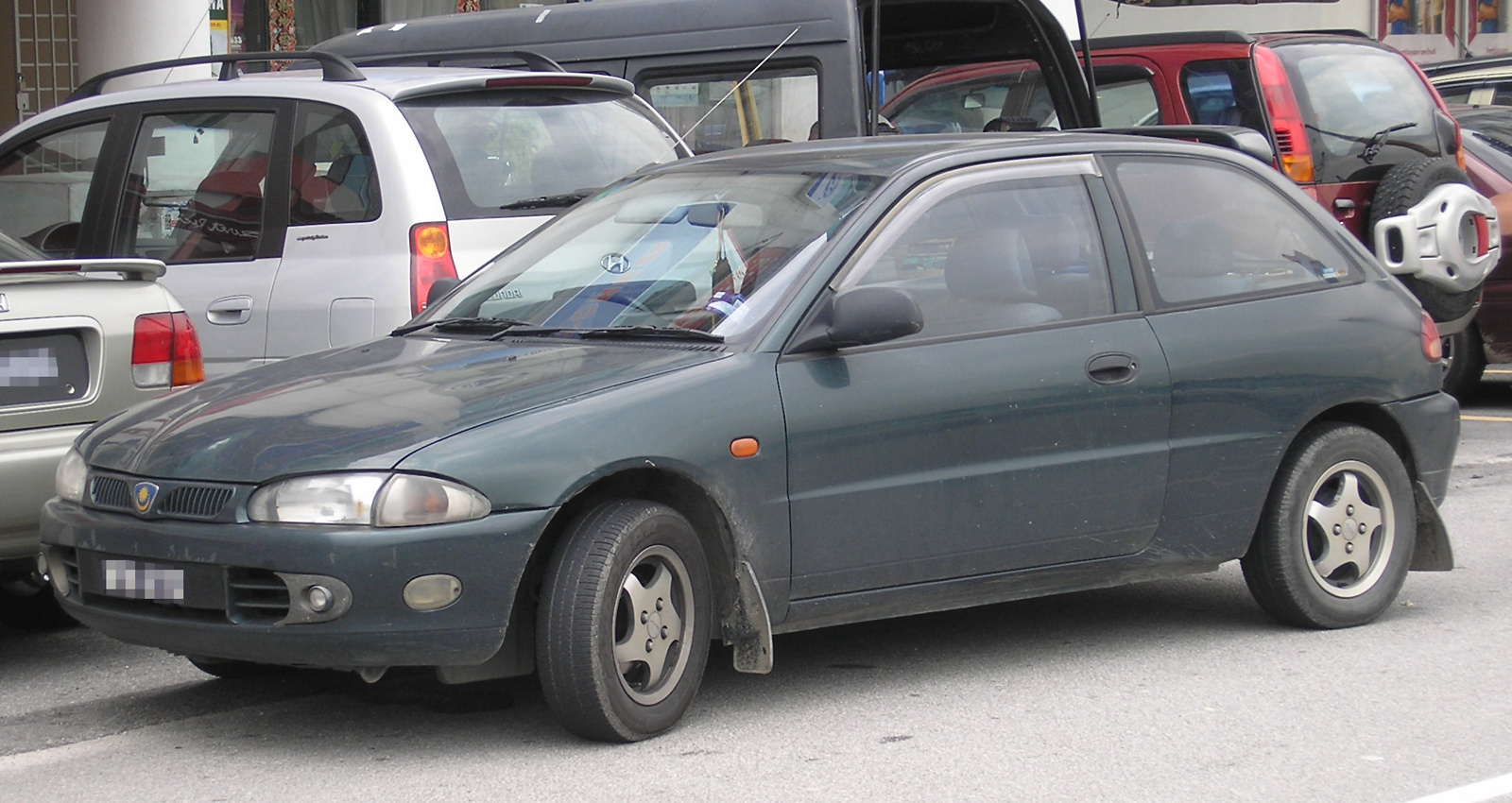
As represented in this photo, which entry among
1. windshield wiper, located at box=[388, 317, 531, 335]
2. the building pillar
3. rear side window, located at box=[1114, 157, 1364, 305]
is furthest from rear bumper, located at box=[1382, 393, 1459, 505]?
the building pillar

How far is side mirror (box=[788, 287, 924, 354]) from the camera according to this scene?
518 cm

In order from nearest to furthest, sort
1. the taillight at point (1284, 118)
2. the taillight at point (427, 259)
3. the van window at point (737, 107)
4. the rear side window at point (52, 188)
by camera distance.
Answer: the taillight at point (427, 259) → the rear side window at point (52, 188) → the van window at point (737, 107) → the taillight at point (1284, 118)

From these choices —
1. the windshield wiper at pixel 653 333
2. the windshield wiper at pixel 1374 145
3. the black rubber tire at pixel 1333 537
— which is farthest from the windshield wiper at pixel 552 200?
the windshield wiper at pixel 1374 145

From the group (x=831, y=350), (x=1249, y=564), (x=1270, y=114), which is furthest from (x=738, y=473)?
(x=1270, y=114)

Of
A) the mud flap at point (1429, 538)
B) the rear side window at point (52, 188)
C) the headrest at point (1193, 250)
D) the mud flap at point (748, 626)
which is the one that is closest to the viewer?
the mud flap at point (748, 626)

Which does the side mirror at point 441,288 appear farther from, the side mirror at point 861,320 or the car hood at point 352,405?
the side mirror at point 861,320

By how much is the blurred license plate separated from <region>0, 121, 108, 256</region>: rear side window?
3.30m

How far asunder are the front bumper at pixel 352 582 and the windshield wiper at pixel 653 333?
2.69 ft

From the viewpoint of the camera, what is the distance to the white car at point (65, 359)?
18.6 ft

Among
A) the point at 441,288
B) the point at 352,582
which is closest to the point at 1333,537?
the point at 441,288

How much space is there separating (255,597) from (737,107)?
213 inches

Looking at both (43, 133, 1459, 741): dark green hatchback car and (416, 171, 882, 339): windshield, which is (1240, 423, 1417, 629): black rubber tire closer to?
(43, 133, 1459, 741): dark green hatchback car

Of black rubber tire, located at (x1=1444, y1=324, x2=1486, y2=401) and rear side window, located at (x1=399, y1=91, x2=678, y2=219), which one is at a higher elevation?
rear side window, located at (x1=399, y1=91, x2=678, y2=219)

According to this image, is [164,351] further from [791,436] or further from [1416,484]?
[1416,484]
